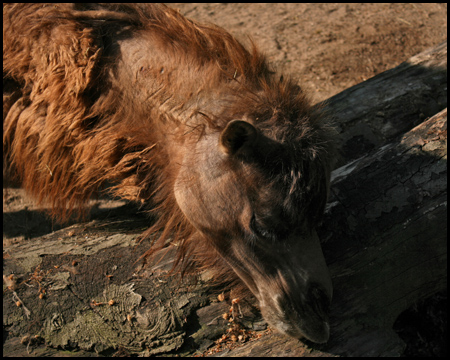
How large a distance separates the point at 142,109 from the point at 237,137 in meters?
0.97

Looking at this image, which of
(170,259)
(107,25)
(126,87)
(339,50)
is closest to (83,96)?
(126,87)

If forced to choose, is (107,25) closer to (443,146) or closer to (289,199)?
(289,199)

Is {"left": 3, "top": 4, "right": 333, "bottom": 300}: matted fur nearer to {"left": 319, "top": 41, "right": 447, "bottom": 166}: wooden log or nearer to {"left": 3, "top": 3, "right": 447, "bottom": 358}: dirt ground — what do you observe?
{"left": 319, "top": 41, "right": 447, "bottom": 166}: wooden log

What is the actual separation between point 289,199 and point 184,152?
0.76 meters

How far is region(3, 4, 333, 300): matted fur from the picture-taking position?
2.65 metres

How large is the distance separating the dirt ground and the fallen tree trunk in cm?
298

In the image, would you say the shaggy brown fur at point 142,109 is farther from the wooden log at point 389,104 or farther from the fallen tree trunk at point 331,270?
the wooden log at point 389,104

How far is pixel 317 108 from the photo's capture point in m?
2.93

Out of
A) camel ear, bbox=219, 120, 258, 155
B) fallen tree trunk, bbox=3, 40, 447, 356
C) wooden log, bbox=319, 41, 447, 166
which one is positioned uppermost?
camel ear, bbox=219, 120, 258, 155

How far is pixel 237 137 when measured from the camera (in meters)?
2.44

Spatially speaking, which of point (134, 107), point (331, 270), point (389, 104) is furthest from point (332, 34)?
point (331, 270)

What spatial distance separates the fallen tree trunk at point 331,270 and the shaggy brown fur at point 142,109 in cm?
37

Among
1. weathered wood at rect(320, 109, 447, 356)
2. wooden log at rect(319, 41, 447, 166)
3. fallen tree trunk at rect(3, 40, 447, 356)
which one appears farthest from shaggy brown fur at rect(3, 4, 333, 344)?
wooden log at rect(319, 41, 447, 166)

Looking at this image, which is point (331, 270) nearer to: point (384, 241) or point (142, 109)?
point (384, 241)
